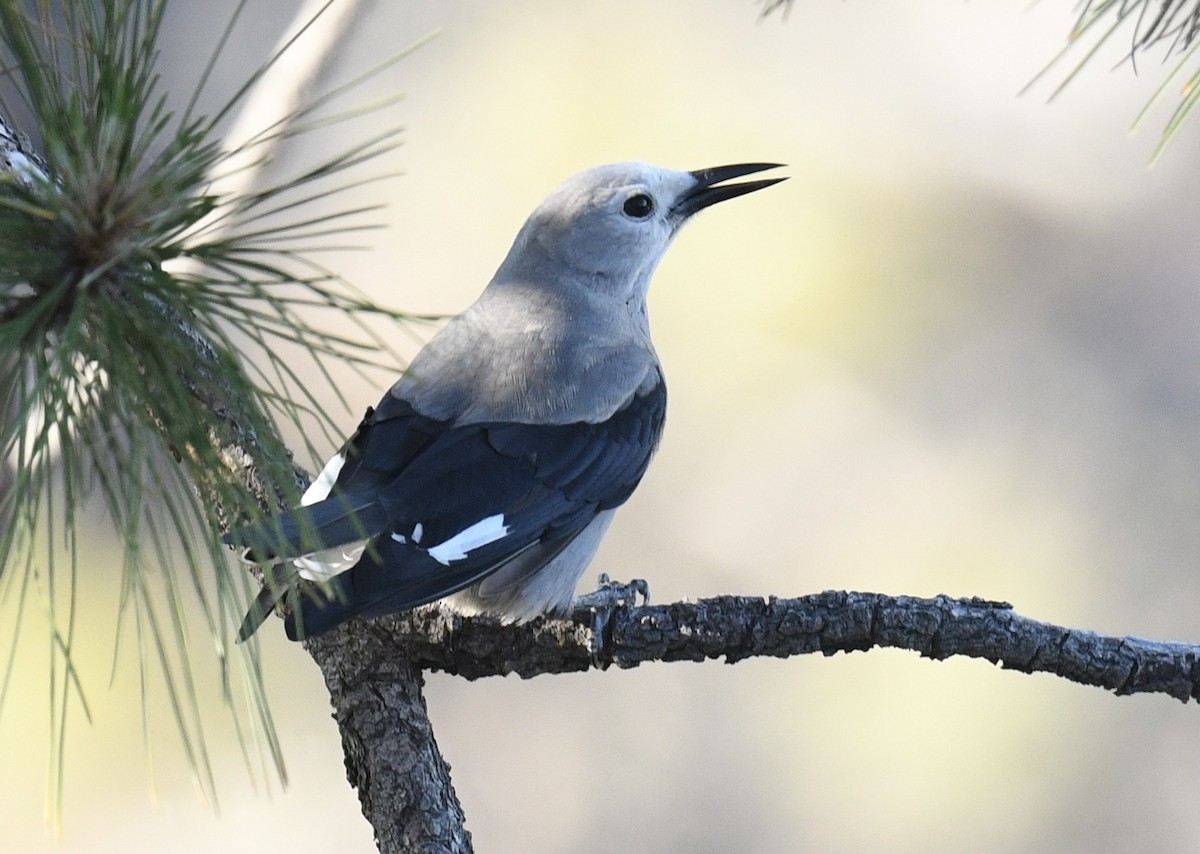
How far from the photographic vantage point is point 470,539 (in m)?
1.96

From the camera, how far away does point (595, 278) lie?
2549 mm

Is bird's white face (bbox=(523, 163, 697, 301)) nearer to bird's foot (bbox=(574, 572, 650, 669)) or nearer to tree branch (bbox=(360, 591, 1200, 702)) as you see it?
bird's foot (bbox=(574, 572, 650, 669))

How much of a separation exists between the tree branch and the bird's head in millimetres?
911

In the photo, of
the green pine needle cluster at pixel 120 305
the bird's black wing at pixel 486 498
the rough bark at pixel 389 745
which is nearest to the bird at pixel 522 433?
the bird's black wing at pixel 486 498

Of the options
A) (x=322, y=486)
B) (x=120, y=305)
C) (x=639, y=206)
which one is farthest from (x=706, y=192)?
(x=120, y=305)

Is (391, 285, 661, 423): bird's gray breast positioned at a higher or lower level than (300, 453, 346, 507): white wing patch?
higher

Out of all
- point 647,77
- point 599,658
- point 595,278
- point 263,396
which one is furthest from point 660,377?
point 647,77

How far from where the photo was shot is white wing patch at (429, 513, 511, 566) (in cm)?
185

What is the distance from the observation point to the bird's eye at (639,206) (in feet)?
8.33

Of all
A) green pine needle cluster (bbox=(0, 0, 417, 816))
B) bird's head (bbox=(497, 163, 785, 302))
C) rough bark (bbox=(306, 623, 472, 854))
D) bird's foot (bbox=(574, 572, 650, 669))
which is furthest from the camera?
bird's head (bbox=(497, 163, 785, 302))

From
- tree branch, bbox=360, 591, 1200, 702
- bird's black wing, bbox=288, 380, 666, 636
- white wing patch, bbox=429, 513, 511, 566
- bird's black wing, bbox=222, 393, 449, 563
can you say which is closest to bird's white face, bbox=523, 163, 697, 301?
bird's black wing, bbox=288, 380, 666, 636

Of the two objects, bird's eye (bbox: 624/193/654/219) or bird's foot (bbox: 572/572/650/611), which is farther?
bird's eye (bbox: 624/193/654/219)

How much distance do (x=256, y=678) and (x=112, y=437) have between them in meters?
0.24

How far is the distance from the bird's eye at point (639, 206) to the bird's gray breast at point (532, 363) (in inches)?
7.2
